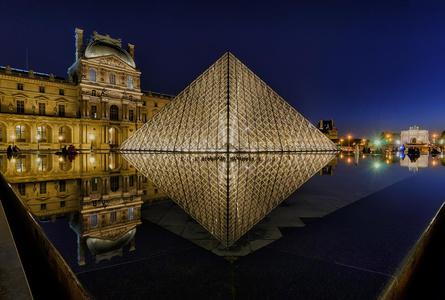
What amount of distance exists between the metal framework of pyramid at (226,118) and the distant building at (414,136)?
103m

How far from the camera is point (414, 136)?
103 m

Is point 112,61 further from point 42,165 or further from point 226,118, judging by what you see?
point 226,118

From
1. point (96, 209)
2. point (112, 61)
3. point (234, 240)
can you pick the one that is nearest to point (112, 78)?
point (112, 61)

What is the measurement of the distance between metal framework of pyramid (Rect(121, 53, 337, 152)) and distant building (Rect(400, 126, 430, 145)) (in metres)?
103

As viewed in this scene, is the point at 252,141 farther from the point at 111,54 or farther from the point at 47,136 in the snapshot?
the point at 111,54

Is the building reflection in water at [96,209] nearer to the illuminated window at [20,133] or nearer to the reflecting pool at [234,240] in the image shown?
the reflecting pool at [234,240]

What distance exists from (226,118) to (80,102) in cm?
2983

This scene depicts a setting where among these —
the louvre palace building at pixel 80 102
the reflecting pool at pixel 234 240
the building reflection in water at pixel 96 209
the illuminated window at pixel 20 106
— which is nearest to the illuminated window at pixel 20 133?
the louvre palace building at pixel 80 102

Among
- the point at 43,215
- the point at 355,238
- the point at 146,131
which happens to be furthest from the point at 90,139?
the point at 355,238

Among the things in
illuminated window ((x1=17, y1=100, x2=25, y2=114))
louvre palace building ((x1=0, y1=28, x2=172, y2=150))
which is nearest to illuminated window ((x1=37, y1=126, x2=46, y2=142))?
louvre palace building ((x1=0, y1=28, x2=172, y2=150))

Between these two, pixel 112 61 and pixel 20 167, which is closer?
pixel 20 167

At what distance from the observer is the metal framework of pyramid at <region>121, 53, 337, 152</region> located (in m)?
16.1

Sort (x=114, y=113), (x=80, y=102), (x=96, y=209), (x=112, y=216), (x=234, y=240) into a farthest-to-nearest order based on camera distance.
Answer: (x=114, y=113), (x=80, y=102), (x=96, y=209), (x=112, y=216), (x=234, y=240)

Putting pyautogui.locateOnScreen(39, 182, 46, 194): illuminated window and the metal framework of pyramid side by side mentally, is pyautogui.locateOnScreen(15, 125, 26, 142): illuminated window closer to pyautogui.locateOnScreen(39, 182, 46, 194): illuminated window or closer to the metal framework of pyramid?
the metal framework of pyramid
